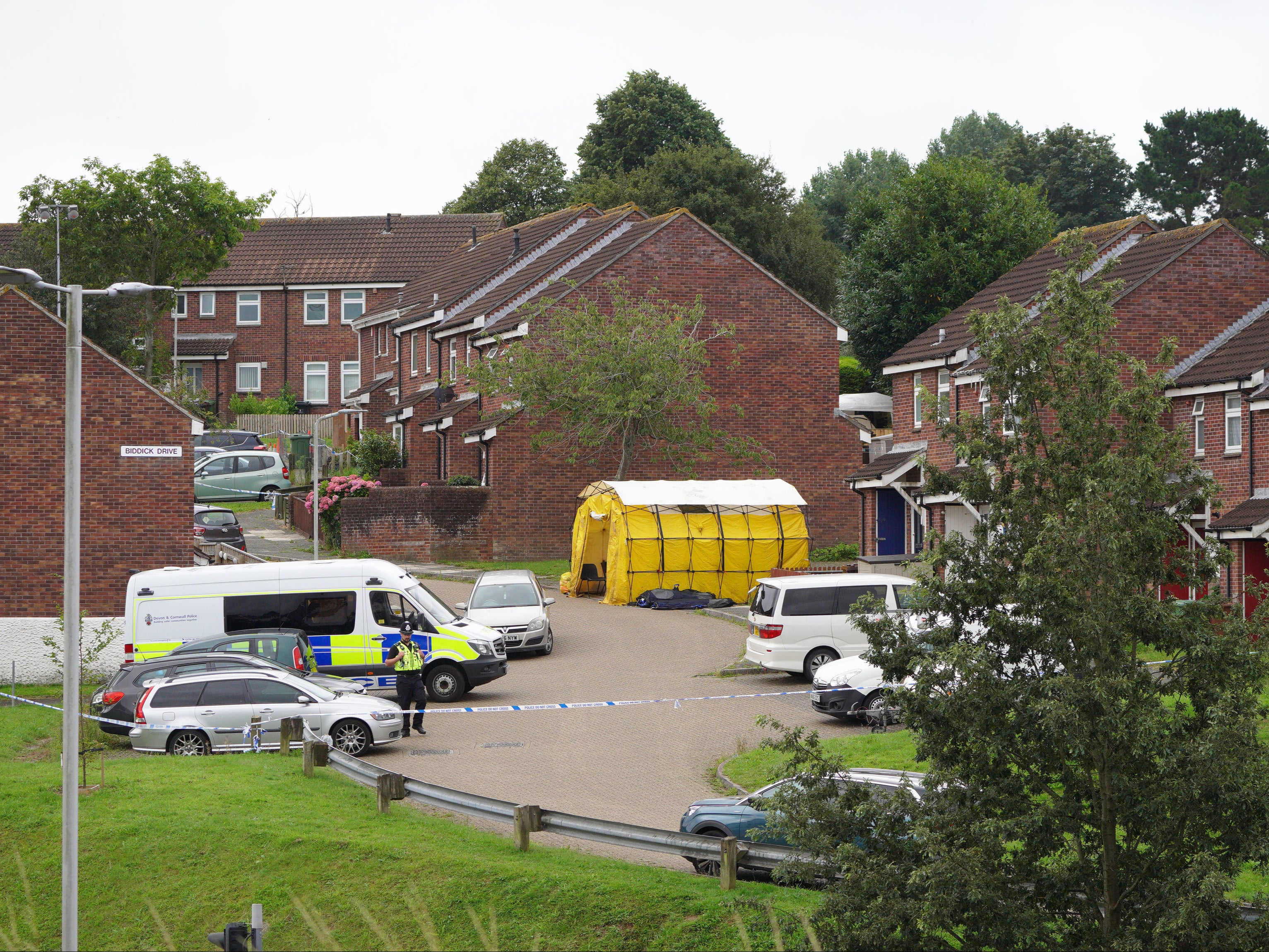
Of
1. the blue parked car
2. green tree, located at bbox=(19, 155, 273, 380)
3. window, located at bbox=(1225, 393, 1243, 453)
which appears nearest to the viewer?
the blue parked car

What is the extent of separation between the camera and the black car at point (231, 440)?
55.4 m

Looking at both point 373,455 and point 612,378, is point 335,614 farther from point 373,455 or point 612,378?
point 373,455

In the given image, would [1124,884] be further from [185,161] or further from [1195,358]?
[185,161]

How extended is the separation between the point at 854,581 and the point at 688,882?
12623mm

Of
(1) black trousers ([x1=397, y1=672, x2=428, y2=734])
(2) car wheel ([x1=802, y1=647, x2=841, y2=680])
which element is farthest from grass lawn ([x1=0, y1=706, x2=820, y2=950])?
(2) car wheel ([x1=802, y1=647, x2=841, y2=680])

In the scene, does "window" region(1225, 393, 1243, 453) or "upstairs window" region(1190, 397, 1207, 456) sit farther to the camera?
"upstairs window" region(1190, 397, 1207, 456)

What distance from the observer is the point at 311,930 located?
13.4 metres

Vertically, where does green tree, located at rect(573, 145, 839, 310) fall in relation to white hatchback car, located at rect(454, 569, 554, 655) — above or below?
above

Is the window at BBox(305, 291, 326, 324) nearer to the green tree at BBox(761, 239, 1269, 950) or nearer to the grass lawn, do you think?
the grass lawn

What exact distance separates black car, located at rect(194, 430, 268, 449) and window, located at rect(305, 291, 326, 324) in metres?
11.2

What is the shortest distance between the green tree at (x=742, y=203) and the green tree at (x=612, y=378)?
2229cm

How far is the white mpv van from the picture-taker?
976 inches

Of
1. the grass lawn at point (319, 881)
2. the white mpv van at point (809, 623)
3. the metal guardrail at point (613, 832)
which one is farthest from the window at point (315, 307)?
the metal guardrail at point (613, 832)

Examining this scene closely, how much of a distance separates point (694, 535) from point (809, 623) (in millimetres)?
10473
